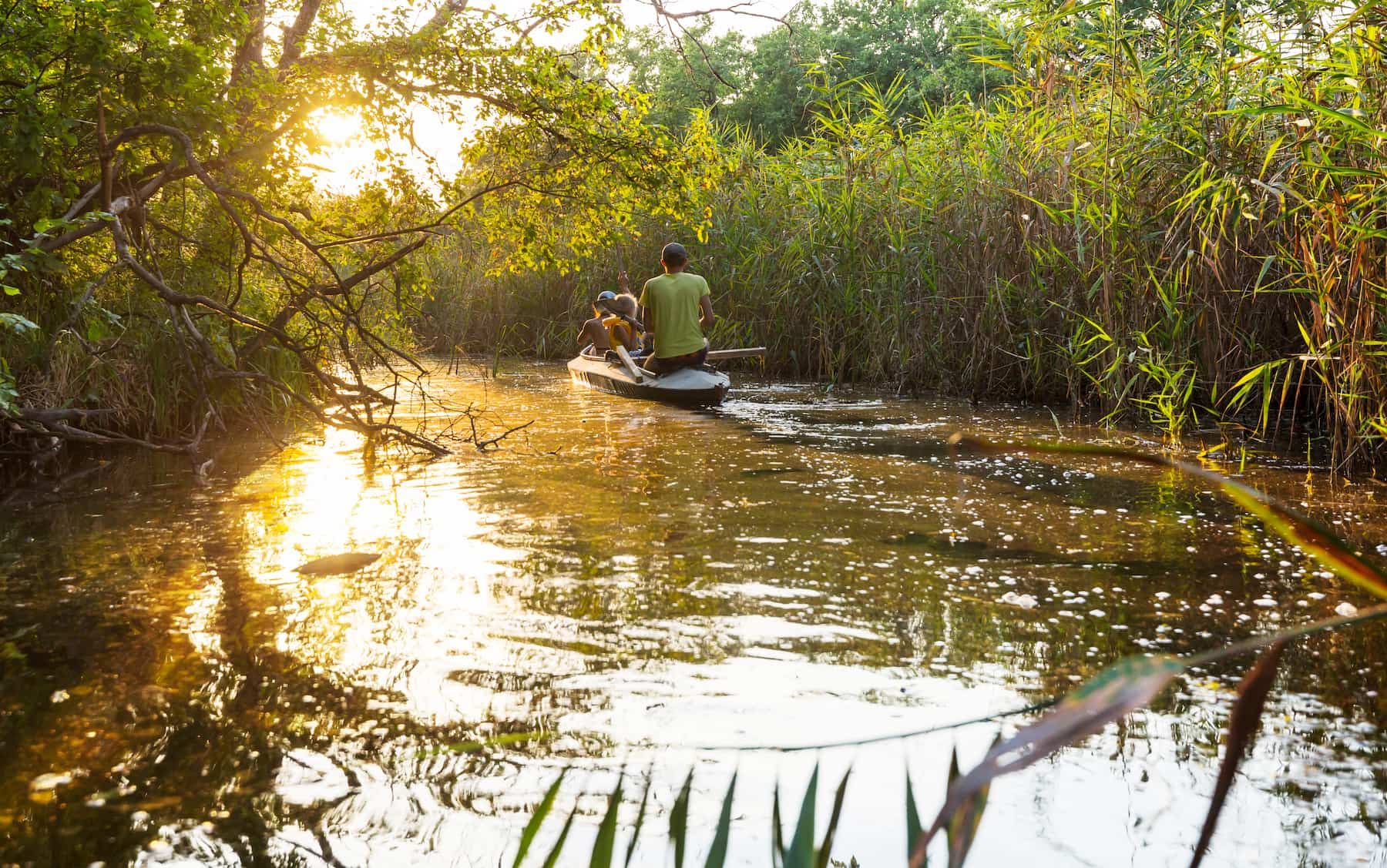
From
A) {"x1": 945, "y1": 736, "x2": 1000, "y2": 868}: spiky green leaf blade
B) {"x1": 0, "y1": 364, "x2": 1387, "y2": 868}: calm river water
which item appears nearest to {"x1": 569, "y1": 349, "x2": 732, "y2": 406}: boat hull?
{"x1": 0, "y1": 364, "x2": 1387, "y2": 868}: calm river water

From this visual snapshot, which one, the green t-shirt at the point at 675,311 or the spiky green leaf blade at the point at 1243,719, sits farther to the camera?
the green t-shirt at the point at 675,311

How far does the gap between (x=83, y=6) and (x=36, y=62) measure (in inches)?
20.1

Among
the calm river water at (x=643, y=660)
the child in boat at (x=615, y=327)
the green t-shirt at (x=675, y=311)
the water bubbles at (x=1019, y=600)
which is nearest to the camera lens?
the calm river water at (x=643, y=660)

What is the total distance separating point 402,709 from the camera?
11.5ft

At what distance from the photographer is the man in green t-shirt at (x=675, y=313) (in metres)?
12.2

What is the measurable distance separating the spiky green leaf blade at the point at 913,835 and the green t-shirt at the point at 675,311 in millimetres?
11655

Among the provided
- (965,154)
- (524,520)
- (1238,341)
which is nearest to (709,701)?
(524,520)

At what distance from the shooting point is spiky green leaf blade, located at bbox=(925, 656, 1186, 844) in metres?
0.43

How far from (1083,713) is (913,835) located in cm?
19

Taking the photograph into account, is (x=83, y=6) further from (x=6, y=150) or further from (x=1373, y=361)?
(x=1373, y=361)

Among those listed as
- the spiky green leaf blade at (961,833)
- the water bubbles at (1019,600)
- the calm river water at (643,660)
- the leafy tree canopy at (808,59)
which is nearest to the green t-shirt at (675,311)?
the calm river water at (643,660)

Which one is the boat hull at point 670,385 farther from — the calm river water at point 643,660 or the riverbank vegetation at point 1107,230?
the calm river water at point 643,660

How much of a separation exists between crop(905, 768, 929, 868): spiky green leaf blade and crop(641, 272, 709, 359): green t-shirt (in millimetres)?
11655

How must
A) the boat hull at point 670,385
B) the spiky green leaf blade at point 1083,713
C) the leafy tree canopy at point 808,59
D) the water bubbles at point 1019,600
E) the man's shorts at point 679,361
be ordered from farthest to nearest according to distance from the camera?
the leafy tree canopy at point 808,59
the man's shorts at point 679,361
the boat hull at point 670,385
the water bubbles at point 1019,600
the spiky green leaf blade at point 1083,713
